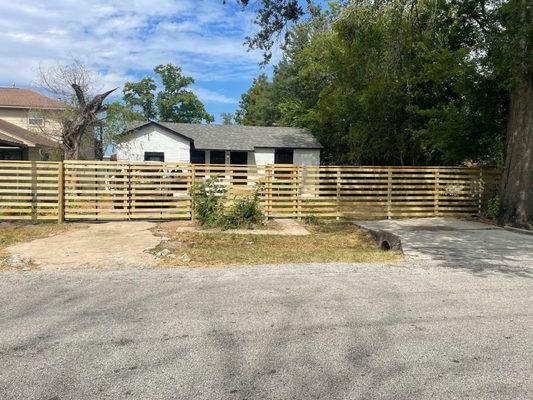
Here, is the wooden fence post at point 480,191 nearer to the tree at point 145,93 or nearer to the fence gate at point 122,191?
the fence gate at point 122,191

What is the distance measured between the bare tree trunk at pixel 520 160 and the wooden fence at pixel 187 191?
224 cm

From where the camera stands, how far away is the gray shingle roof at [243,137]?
27.3 meters

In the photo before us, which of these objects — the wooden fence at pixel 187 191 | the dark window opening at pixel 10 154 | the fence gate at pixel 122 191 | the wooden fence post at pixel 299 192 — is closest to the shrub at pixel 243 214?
the wooden fence at pixel 187 191

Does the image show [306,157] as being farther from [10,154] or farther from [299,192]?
[10,154]

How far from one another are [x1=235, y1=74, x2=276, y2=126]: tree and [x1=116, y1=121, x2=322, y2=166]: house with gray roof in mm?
18968

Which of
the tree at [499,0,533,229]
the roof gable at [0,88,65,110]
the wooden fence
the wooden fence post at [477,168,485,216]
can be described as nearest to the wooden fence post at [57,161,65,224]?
the wooden fence

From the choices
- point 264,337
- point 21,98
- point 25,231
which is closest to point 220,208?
point 25,231

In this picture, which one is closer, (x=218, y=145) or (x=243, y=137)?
(x=218, y=145)

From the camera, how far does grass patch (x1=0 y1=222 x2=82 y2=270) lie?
9.28 m

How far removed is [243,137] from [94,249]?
20844mm

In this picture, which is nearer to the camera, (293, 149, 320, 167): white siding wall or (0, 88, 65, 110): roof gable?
(293, 149, 320, 167): white siding wall

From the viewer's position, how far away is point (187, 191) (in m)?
12.4

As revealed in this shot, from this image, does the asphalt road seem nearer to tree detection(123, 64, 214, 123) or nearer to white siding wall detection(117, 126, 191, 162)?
white siding wall detection(117, 126, 191, 162)

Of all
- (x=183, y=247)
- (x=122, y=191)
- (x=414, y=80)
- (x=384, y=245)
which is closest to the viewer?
(x=183, y=247)
